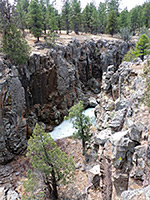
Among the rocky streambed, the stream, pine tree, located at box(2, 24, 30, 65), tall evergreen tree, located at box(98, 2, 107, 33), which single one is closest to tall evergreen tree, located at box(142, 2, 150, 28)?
tall evergreen tree, located at box(98, 2, 107, 33)

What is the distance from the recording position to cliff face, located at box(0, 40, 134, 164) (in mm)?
21031

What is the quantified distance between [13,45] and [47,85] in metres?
10.3

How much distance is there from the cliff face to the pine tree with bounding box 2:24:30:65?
162cm

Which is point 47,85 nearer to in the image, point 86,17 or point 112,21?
point 86,17

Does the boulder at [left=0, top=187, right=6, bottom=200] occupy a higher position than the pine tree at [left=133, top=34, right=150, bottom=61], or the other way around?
the pine tree at [left=133, top=34, right=150, bottom=61]

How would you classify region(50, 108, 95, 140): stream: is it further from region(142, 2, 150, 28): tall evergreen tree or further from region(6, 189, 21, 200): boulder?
region(142, 2, 150, 28): tall evergreen tree

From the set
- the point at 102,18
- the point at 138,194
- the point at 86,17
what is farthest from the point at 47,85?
the point at 102,18

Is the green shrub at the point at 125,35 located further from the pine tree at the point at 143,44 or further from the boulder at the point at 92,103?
the boulder at the point at 92,103

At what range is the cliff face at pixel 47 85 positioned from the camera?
21.0 meters

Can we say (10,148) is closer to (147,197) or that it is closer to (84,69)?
(147,197)

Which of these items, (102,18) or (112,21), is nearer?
(112,21)

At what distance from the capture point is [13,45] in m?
24.0

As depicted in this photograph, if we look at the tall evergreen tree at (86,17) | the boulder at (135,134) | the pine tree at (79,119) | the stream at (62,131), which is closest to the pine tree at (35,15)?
the tall evergreen tree at (86,17)

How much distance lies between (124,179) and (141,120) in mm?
4219
